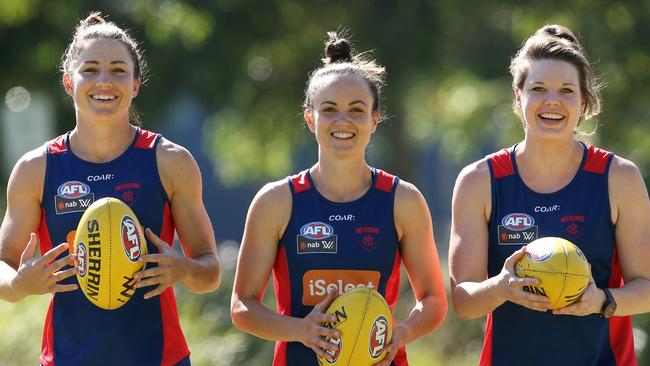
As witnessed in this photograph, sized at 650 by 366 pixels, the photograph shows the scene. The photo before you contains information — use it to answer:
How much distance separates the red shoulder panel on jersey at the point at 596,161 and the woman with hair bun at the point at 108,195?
1.61m

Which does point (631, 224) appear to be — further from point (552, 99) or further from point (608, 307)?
point (552, 99)

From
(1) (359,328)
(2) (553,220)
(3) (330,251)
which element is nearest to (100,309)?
(3) (330,251)

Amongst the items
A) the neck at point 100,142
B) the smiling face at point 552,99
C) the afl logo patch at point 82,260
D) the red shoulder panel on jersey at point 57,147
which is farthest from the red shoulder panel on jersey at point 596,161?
the red shoulder panel on jersey at point 57,147

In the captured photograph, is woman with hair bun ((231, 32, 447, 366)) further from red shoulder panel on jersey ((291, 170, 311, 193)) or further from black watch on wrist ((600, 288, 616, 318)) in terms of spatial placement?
black watch on wrist ((600, 288, 616, 318))

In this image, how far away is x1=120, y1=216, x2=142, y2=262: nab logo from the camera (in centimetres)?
443

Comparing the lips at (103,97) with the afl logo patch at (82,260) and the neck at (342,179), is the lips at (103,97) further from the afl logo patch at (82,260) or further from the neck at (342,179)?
the neck at (342,179)

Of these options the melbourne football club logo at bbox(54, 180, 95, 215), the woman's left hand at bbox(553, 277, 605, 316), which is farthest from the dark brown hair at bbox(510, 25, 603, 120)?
the melbourne football club logo at bbox(54, 180, 95, 215)

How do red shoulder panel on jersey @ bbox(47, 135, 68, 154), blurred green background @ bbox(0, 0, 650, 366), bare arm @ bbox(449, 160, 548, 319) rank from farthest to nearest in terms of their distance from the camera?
1. blurred green background @ bbox(0, 0, 650, 366)
2. red shoulder panel on jersey @ bbox(47, 135, 68, 154)
3. bare arm @ bbox(449, 160, 548, 319)

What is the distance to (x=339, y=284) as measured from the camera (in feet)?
15.3

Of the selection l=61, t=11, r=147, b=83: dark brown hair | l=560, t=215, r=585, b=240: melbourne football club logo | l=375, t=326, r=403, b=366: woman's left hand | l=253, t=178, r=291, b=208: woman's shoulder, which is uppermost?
l=61, t=11, r=147, b=83: dark brown hair

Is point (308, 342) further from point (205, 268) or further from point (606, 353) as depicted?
point (606, 353)

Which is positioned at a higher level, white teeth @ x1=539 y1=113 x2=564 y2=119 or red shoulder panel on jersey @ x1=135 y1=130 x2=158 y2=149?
red shoulder panel on jersey @ x1=135 y1=130 x2=158 y2=149

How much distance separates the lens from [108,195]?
474cm

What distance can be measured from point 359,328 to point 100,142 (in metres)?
1.38
